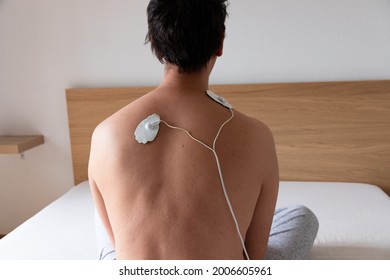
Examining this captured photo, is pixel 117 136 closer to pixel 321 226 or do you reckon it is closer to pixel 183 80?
pixel 183 80

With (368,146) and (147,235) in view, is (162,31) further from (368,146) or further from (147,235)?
(368,146)

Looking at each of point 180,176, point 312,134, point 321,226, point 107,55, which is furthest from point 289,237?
point 107,55

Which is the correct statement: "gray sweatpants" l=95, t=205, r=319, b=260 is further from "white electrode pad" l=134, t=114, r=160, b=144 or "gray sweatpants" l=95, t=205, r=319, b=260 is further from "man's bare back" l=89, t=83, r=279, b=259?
"white electrode pad" l=134, t=114, r=160, b=144

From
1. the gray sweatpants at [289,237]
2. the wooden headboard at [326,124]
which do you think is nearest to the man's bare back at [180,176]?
the gray sweatpants at [289,237]

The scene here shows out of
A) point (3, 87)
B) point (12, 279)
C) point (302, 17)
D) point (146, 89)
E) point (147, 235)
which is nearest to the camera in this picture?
point (147, 235)

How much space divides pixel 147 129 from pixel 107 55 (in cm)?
119

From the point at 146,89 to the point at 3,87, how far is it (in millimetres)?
697

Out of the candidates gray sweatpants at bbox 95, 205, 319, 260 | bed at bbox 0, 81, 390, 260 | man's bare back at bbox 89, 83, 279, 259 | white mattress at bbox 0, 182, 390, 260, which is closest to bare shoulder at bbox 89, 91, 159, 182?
man's bare back at bbox 89, 83, 279, 259

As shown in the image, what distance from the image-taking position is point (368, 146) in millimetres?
1633

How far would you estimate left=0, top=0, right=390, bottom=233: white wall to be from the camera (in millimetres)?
1610

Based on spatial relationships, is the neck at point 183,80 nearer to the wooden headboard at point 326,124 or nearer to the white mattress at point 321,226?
the white mattress at point 321,226

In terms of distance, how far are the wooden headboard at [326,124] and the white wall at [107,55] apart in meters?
0.06

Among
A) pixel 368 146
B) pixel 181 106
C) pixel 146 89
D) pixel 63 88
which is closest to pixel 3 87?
pixel 63 88

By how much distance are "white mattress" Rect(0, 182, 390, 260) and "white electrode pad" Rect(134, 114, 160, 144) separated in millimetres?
561
